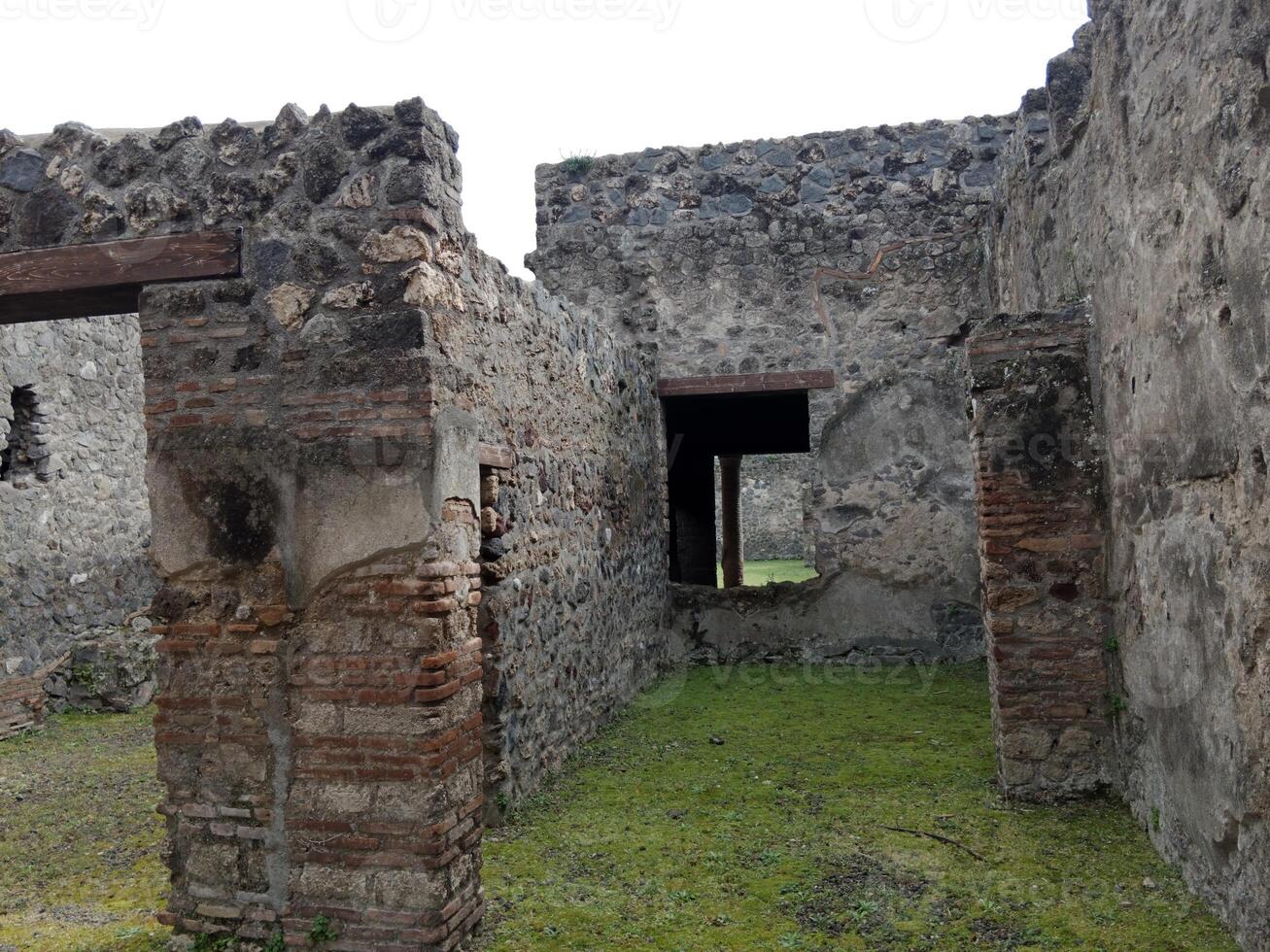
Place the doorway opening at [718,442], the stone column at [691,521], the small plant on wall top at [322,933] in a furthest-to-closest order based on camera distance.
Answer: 1. the stone column at [691,521]
2. the doorway opening at [718,442]
3. the small plant on wall top at [322,933]

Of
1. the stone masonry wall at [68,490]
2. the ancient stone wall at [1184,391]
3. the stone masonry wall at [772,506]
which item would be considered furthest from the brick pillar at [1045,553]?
the stone masonry wall at [772,506]

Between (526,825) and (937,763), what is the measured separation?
234 centimetres

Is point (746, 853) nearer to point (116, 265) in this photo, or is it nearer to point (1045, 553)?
point (1045, 553)

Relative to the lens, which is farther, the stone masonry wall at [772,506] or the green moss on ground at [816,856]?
the stone masonry wall at [772,506]

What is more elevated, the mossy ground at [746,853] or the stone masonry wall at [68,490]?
the stone masonry wall at [68,490]

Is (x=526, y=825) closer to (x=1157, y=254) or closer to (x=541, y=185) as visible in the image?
(x=1157, y=254)

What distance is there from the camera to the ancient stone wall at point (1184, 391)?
9.56 ft

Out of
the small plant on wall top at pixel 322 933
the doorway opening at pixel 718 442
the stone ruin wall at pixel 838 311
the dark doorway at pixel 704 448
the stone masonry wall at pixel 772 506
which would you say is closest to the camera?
the small plant on wall top at pixel 322 933

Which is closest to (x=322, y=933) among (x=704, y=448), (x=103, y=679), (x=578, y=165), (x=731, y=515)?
(x=103, y=679)

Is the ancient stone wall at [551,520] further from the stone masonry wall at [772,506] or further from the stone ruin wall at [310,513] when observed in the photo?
the stone masonry wall at [772,506]

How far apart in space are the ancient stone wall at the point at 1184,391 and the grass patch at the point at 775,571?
13.4 meters

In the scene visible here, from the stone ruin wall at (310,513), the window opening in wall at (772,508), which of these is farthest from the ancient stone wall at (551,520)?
the window opening in wall at (772,508)

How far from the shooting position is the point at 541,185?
915 cm

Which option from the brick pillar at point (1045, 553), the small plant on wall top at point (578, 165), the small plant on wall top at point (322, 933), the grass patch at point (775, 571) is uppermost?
the small plant on wall top at point (578, 165)
